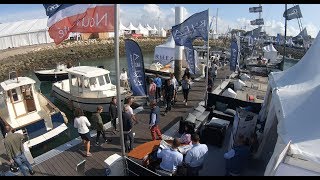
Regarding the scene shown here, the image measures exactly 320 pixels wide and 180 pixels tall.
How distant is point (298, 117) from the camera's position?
21.1 ft

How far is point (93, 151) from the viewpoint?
9227mm

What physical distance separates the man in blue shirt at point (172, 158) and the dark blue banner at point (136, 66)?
13.6 feet

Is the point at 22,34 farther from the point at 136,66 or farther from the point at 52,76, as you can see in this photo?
the point at 136,66

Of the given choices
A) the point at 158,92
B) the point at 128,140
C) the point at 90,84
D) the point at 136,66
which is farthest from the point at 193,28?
the point at 90,84

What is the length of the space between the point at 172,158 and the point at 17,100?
9859 millimetres

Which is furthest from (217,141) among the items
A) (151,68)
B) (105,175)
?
(151,68)

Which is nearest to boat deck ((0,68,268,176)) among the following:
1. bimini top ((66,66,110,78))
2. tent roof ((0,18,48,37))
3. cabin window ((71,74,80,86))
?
bimini top ((66,66,110,78))

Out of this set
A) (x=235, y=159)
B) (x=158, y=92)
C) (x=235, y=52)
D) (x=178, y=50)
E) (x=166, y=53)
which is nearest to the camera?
(x=235, y=159)

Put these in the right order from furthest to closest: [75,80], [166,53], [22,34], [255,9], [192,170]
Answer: [22,34], [255,9], [166,53], [75,80], [192,170]

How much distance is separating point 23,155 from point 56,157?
138 cm

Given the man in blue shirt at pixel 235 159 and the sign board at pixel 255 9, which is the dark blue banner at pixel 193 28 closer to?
the man in blue shirt at pixel 235 159

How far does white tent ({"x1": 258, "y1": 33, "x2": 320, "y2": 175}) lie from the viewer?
5.30 meters

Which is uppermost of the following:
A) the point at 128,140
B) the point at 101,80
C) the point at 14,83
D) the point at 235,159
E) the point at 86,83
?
the point at 14,83

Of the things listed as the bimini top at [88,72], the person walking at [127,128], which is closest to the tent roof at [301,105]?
the person walking at [127,128]
